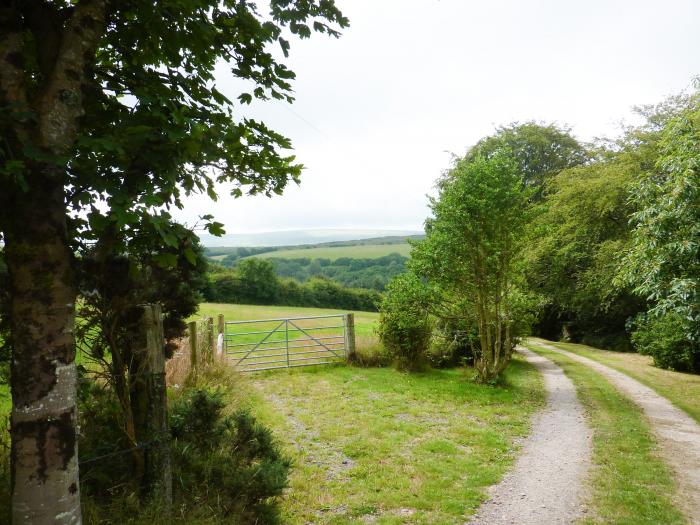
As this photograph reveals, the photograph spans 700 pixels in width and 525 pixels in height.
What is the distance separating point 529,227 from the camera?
11.4 meters

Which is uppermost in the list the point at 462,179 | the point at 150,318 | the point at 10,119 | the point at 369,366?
the point at 462,179

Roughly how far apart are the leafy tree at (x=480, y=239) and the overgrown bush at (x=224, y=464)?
7805 millimetres

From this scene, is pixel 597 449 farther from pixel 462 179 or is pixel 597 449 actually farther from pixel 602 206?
pixel 602 206

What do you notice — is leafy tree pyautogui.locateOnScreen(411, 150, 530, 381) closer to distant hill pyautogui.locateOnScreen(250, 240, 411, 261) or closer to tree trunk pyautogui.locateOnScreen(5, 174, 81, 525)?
tree trunk pyautogui.locateOnScreen(5, 174, 81, 525)

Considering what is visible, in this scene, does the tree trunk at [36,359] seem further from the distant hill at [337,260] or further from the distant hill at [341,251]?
the distant hill at [341,251]

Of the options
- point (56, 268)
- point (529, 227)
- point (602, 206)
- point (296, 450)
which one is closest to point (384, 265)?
point (602, 206)

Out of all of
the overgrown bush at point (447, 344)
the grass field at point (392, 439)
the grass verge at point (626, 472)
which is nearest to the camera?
the grass verge at point (626, 472)

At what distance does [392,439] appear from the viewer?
755cm

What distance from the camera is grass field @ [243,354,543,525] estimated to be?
5.24m

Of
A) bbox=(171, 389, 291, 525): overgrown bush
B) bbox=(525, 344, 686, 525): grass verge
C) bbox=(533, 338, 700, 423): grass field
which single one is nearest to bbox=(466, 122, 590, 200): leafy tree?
bbox=(533, 338, 700, 423): grass field

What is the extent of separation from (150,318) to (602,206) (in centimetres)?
1933

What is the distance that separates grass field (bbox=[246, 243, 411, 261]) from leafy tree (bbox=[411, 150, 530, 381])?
245 ft

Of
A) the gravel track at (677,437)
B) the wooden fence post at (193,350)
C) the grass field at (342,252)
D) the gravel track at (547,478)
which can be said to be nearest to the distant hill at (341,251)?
the grass field at (342,252)

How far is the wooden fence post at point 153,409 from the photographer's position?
3.92 meters
